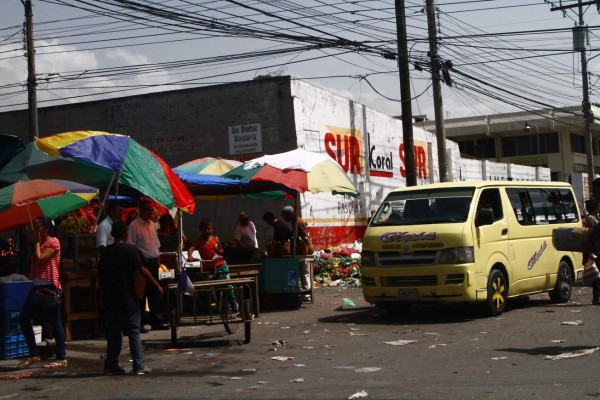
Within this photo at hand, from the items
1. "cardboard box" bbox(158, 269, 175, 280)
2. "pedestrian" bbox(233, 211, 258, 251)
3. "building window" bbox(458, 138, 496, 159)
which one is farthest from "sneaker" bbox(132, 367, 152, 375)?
"building window" bbox(458, 138, 496, 159)

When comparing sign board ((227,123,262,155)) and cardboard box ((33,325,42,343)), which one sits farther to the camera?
sign board ((227,123,262,155))

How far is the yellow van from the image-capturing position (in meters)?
13.2

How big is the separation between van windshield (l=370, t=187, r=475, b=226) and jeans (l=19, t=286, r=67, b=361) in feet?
19.1

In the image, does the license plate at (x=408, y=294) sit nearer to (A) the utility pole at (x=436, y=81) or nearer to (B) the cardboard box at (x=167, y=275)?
(B) the cardboard box at (x=167, y=275)

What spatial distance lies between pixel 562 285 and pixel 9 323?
385 inches

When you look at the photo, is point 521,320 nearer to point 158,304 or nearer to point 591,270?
point 591,270

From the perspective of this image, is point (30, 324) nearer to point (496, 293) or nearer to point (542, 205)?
point (496, 293)

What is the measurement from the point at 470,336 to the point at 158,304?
5.22 m

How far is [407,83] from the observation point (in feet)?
74.5

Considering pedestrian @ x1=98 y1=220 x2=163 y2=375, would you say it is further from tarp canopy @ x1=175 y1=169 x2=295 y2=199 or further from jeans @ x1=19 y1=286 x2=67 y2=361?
tarp canopy @ x1=175 y1=169 x2=295 y2=199

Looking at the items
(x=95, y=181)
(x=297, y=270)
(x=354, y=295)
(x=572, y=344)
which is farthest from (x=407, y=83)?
(x=572, y=344)

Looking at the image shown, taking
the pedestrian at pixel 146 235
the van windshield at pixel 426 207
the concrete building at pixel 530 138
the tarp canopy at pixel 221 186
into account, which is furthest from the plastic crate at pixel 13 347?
the concrete building at pixel 530 138

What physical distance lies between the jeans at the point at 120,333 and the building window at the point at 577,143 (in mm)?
49265

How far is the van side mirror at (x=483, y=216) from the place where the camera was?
13.6 m
